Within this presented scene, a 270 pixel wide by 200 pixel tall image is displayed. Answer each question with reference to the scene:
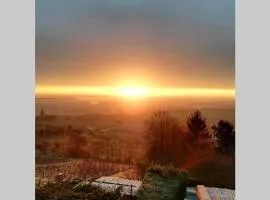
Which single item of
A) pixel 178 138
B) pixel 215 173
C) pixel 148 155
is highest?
pixel 178 138

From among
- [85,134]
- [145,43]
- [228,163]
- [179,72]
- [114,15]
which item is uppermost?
[114,15]

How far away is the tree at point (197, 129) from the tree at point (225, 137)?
98mm

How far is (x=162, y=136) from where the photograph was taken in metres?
4.25

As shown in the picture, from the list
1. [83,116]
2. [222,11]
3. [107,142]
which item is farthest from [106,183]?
[222,11]

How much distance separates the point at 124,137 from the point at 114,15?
1.21 meters

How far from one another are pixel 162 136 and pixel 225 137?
23.9 inches

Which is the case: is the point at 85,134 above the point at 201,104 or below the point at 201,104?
below

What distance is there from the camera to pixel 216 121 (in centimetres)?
417

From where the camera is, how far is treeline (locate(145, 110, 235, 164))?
420 centimetres

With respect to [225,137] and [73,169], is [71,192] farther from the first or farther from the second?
[225,137]

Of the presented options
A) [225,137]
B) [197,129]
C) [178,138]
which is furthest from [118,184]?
[225,137]

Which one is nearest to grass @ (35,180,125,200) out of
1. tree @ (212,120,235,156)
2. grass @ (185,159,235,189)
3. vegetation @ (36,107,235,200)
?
vegetation @ (36,107,235,200)

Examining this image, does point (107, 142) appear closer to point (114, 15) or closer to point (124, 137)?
point (124, 137)

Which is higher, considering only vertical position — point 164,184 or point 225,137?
point 225,137
